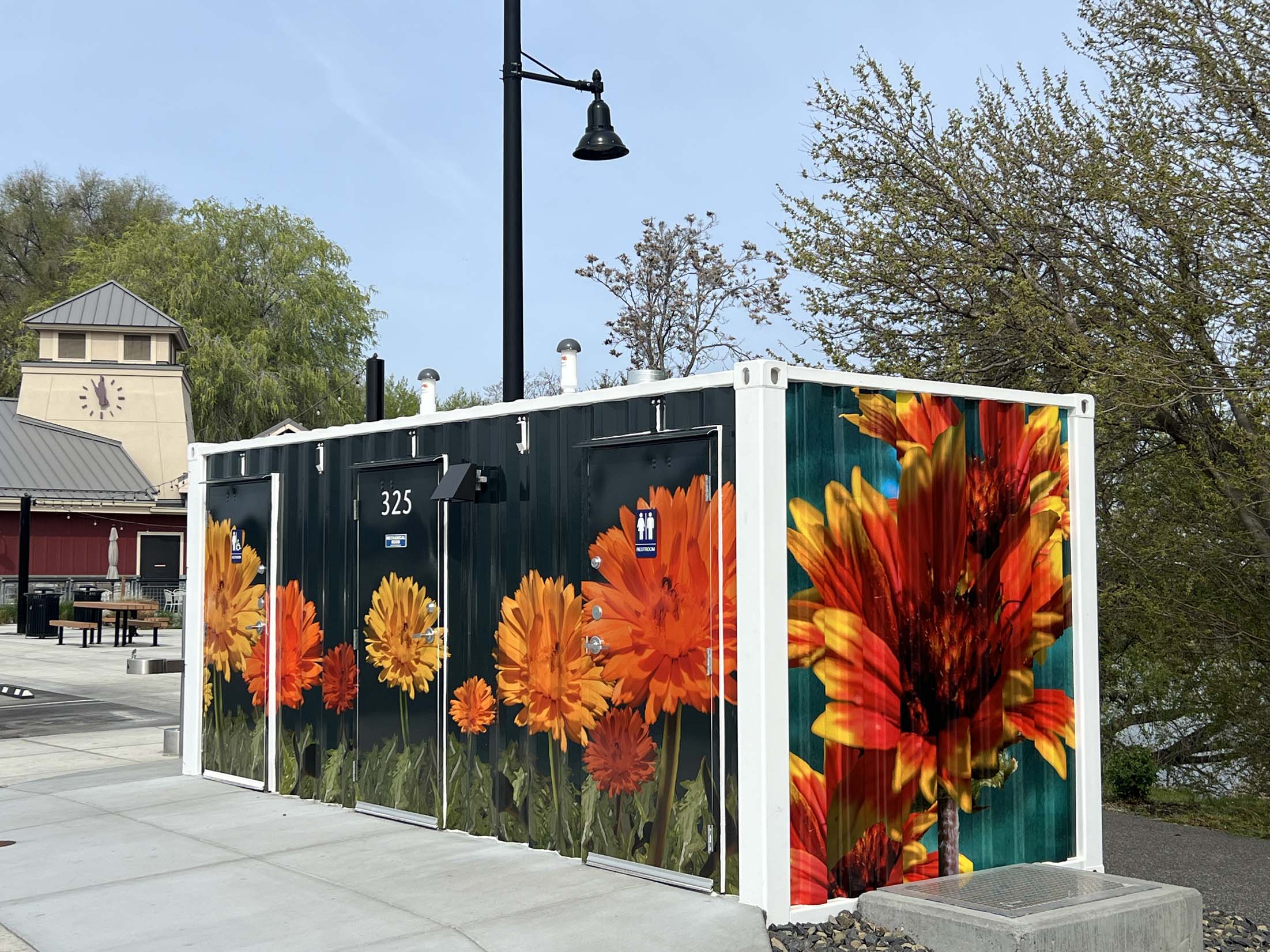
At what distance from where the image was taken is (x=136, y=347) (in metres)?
47.2

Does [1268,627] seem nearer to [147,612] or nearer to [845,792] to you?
[845,792]

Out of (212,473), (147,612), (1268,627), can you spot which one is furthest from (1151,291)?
(147,612)

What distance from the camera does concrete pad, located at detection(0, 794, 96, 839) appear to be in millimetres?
9305

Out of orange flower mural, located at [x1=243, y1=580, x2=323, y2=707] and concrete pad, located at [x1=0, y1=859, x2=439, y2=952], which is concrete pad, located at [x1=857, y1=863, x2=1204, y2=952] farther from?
orange flower mural, located at [x1=243, y1=580, x2=323, y2=707]

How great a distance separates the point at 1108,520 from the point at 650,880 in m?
7.02

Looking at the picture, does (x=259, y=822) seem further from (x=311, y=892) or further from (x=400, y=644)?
(x=311, y=892)

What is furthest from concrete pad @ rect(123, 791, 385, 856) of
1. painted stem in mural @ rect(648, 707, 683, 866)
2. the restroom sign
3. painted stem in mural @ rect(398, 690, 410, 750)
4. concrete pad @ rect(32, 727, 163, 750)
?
concrete pad @ rect(32, 727, 163, 750)

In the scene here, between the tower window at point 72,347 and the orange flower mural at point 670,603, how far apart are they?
4348 centimetres

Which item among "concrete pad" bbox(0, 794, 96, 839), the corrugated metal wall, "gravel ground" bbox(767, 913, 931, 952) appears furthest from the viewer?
"concrete pad" bbox(0, 794, 96, 839)

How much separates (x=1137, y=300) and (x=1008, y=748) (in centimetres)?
620

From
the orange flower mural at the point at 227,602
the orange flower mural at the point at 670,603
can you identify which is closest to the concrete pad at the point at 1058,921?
the orange flower mural at the point at 670,603

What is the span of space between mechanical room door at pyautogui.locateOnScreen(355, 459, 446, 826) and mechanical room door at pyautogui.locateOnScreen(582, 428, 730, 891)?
1.59 meters

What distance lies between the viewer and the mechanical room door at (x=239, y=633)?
10.6 m

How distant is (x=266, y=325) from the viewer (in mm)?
55031
